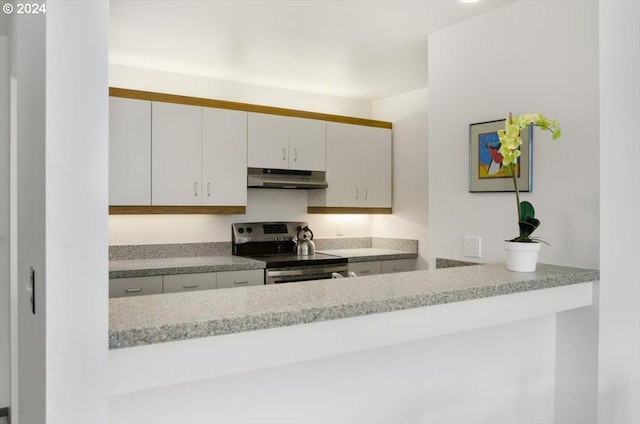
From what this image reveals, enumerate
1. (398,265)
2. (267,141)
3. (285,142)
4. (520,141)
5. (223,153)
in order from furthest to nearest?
(398,265)
(285,142)
(267,141)
(223,153)
(520,141)

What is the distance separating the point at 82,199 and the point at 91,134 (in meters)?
0.13

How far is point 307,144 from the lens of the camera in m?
4.22

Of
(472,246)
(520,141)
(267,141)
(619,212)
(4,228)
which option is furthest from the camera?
(267,141)

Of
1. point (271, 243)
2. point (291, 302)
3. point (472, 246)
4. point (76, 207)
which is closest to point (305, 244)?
point (271, 243)

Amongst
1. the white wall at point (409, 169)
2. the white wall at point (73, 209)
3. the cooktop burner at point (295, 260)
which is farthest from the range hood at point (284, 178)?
the white wall at point (73, 209)

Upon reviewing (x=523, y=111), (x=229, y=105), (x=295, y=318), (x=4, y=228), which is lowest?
(x=295, y=318)

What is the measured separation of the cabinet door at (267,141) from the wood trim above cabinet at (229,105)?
0.06 meters

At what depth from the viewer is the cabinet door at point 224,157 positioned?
12.2ft

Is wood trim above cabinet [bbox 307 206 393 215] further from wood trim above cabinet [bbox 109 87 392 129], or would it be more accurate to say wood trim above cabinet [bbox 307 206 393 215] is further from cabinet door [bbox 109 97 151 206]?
cabinet door [bbox 109 97 151 206]

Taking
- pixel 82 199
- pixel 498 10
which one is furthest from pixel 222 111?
pixel 82 199

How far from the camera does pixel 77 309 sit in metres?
0.96

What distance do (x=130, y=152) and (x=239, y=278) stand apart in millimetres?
1194

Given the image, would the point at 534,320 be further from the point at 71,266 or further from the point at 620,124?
the point at 71,266

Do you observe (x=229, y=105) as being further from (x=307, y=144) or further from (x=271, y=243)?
(x=271, y=243)
